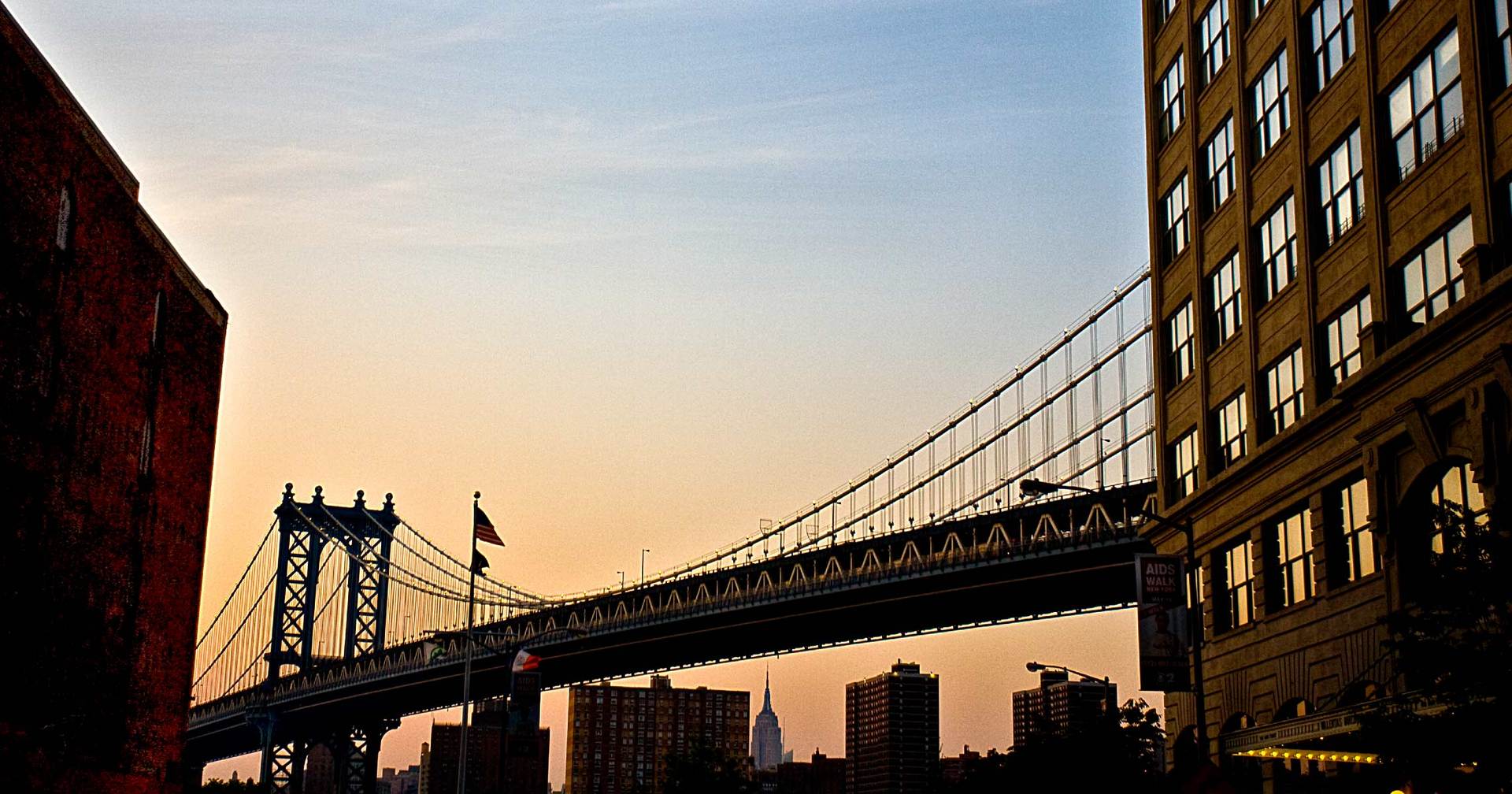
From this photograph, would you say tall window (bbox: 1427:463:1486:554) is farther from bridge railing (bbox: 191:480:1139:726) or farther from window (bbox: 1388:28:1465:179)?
bridge railing (bbox: 191:480:1139:726)

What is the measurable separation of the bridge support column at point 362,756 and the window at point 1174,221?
10725cm

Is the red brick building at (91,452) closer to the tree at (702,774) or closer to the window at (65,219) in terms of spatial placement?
the window at (65,219)

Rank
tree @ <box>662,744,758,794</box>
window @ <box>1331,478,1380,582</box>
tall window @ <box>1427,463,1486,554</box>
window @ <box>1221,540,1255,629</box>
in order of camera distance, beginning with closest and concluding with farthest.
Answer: tall window @ <box>1427,463,1486,554</box>, window @ <box>1331,478,1380,582</box>, window @ <box>1221,540,1255,629</box>, tree @ <box>662,744,758,794</box>

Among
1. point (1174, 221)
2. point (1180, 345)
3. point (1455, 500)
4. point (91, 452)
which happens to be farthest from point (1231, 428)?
point (91, 452)

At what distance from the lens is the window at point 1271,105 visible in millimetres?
40875

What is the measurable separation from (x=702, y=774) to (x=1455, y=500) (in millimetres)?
57848

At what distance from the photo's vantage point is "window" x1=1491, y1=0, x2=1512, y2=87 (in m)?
29.9

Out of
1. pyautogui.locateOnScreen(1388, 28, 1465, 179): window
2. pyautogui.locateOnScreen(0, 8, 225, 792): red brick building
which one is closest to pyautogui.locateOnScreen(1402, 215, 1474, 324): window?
pyautogui.locateOnScreen(1388, 28, 1465, 179): window

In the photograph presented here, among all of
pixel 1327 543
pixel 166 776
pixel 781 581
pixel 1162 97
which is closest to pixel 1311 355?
pixel 1327 543

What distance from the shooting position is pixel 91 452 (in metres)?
38.2

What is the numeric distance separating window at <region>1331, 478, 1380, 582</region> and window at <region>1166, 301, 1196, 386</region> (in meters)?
11.2

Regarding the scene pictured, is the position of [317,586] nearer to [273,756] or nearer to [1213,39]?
[273,756]

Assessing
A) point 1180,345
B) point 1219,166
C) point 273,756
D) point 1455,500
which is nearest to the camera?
point 1455,500

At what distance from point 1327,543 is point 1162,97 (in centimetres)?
1925
